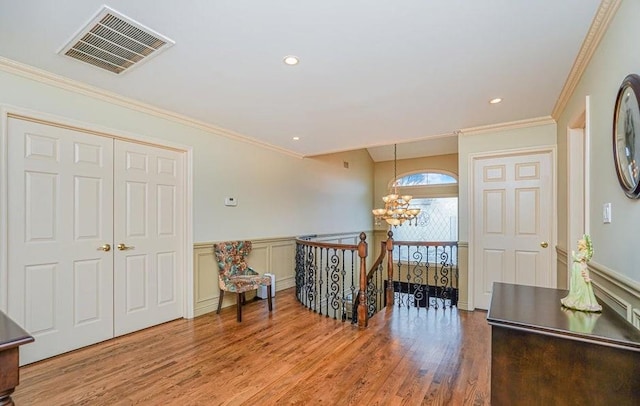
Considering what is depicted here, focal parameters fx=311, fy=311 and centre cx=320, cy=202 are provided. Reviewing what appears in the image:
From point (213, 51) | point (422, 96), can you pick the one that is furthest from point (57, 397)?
point (422, 96)

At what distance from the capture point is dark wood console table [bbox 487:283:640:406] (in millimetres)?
1278

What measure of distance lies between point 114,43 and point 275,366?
106 inches

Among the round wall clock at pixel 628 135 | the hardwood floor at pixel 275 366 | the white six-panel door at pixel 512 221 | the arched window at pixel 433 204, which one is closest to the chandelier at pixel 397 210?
the white six-panel door at pixel 512 221

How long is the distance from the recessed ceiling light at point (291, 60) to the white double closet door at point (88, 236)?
6.68 feet

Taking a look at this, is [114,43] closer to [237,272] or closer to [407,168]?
[237,272]

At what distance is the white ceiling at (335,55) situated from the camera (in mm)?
1788

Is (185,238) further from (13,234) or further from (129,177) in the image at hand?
(13,234)

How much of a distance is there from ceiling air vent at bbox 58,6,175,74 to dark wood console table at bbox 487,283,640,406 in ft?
8.70

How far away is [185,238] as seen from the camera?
3.76 metres

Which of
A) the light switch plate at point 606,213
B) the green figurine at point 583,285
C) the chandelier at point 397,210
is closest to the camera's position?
Answer: the green figurine at point 583,285

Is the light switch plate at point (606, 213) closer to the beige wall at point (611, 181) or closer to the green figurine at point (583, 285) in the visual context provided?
the beige wall at point (611, 181)

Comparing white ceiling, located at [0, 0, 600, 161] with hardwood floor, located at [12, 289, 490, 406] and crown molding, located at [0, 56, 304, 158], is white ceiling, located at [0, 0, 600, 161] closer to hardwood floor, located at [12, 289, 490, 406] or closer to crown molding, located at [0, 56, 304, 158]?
crown molding, located at [0, 56, 304, 158]

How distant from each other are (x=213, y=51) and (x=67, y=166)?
1.82 metres

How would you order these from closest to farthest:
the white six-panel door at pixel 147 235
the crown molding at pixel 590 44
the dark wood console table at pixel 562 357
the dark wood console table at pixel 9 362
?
the dark wood console table at pixel 9 362, the dark wood console table at pixel 562 357, the crown molding at pixel 590 44, the white six-panel door at pixel 147 235
